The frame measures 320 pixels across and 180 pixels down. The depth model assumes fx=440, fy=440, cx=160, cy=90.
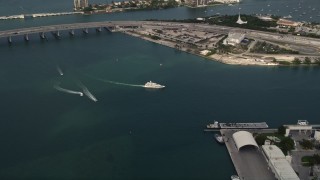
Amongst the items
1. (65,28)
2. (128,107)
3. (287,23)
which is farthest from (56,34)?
(287,23)

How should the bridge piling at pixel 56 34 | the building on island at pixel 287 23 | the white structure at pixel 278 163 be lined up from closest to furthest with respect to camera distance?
the white structure at pixel 278 163, the bridge piling at pixel 56 34, the building on island at pixel 287 23

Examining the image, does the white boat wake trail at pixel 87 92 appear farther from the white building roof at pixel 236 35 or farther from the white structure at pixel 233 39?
the white building roof at pixel 236 35

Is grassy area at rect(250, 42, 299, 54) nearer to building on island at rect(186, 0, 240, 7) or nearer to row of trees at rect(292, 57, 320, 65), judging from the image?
row of trees at rect(292, 57, 320, 65)

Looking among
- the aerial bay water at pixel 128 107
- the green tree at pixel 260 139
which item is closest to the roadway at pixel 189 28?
the aerial bay water at pixel 128 107

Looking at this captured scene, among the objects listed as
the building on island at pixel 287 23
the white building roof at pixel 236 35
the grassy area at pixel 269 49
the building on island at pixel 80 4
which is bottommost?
the grassy area at pixel 269 49

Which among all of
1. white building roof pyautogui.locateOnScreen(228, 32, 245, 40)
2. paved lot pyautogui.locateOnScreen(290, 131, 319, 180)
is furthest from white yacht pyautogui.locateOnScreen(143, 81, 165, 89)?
white building roof pyautogui.locateOnScreen(228, 32, 245, 40)

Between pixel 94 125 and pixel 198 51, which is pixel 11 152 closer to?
pixel 94 125
